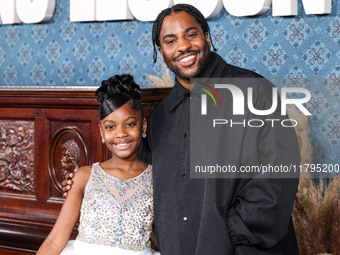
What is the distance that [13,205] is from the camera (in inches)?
140

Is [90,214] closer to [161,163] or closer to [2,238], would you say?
[161,163]

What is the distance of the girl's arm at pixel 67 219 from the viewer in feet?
7.54

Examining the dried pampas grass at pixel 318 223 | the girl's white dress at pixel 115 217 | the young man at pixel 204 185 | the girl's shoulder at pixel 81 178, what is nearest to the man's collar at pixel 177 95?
the young man at pixel 204 185

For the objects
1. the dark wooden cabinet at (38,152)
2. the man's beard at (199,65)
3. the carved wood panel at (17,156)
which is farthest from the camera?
the carved wood panel at (17,156)

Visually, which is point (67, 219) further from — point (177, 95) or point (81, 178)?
point (177, 95)

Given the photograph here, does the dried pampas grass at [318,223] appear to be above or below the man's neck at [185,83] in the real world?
below

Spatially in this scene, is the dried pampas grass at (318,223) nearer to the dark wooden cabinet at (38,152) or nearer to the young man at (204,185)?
the young man at (204,185)

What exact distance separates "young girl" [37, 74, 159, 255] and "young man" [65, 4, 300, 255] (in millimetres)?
79

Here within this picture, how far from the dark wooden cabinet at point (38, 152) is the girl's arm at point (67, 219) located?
2.20ft

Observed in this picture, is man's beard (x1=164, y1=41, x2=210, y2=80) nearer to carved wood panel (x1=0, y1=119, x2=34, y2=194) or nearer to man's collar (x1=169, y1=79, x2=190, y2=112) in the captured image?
man's collar (x1=169, y1=79, x2=190, y2=112)

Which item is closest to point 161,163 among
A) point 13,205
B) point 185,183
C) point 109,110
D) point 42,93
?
point 185,183

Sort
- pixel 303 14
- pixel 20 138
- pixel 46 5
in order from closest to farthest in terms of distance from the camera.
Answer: pixel 20 138 < pixel 303 14 < pixel 46 5

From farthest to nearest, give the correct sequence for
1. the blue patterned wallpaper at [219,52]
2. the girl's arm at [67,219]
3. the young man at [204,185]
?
the blue patterned wallpaper at [219,52], the girl's arm at [67,219], the young man at [204,185]

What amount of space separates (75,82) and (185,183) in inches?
108
